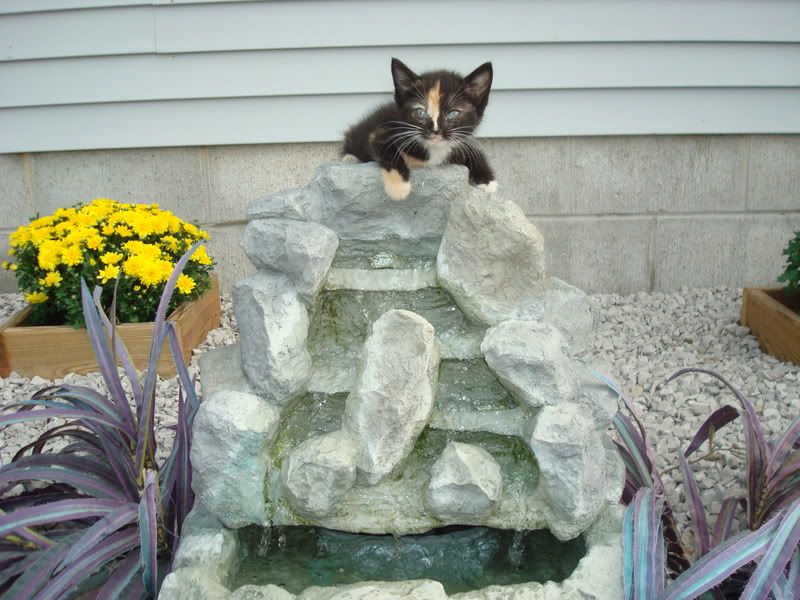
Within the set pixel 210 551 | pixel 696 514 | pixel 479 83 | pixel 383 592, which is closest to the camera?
pixel 383 592

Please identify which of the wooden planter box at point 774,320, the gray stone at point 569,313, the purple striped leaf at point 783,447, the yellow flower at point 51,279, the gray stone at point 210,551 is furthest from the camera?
the wooden planter box at point 774,320

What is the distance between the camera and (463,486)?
Result: 6.44 feet

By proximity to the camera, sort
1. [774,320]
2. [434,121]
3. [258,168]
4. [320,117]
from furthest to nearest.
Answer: [258,168] < [320,117] < [774,320] < [434,121]

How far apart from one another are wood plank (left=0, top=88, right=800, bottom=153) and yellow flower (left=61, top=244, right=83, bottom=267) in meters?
1.05

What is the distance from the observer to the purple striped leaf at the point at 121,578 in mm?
2129

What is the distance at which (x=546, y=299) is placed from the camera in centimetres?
224

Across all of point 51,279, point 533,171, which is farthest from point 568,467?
point 533,171

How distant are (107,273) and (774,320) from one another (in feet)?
10.5

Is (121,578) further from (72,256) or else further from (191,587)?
(72,256)

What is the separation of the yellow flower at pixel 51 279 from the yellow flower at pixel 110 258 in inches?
8.2

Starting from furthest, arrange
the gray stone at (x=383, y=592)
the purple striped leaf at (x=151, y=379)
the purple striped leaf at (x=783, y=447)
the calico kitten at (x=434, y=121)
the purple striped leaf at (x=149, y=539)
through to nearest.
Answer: the calico kitten at (x=434, y=121) < the purple striped leaf at (x=783, y=447) < the purple striped leaf at (x=151, y=379) < the purple striped leaf at (x=149, y=539) < the gray stone at (x=383, y=592)

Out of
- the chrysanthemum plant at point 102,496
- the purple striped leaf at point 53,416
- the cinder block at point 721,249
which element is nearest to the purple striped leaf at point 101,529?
the chrysanthemum plant at point 102,496

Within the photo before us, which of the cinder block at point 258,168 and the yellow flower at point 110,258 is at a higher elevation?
the cinder block at point 258,168

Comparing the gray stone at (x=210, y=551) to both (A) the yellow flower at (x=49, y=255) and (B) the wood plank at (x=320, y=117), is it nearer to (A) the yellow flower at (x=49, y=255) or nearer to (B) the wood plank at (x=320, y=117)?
(A) the yellow flower at (x=49, y=255)
